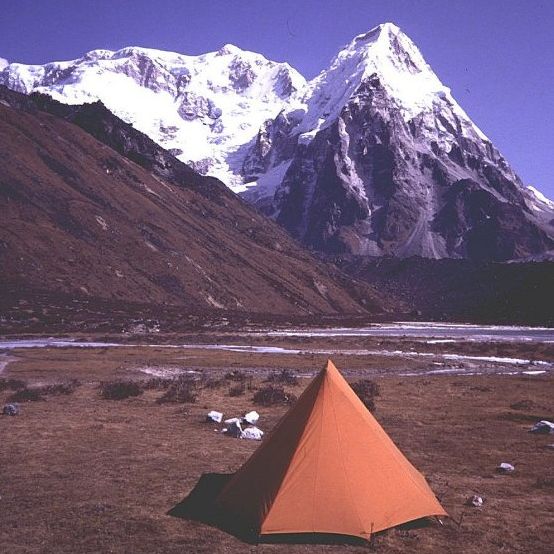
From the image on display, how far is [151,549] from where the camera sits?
10.5 meters

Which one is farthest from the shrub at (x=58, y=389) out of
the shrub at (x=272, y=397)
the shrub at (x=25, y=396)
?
the shrub at (x=272, y=397)

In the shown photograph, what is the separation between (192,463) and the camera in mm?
16172

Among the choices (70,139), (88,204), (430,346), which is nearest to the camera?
(430,346)

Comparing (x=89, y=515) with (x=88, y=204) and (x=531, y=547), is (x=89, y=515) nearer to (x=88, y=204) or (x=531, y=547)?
(x=531, y=547)

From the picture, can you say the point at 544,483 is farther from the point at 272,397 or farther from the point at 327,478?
the point at 272,397

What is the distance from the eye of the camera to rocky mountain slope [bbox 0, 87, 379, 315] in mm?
97000

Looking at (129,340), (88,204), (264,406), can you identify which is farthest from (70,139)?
(264,406)

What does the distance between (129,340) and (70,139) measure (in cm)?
8951

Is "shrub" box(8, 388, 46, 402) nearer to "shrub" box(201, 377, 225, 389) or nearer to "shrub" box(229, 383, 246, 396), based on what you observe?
"shrub" box(201, 377, 225, 389)

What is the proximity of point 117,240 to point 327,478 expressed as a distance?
10301cm

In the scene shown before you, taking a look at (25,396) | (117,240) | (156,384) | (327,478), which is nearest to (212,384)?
(156,384)

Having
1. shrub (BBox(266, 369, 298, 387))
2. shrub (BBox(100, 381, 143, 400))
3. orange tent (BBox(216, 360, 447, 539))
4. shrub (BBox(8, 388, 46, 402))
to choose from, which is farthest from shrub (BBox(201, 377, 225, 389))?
orange tent (BBox(216, 360, 447, 539))

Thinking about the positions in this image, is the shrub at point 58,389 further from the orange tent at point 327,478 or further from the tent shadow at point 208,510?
the orange tent at point 327,478

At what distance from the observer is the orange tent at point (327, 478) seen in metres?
11.2
